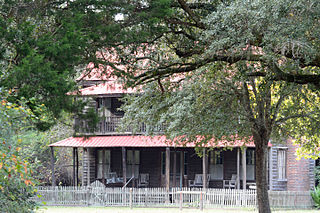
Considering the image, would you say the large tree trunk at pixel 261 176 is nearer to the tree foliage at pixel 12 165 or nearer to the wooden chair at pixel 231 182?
the wooden chair at pixel 231 182

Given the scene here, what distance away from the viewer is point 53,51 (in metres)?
8.77

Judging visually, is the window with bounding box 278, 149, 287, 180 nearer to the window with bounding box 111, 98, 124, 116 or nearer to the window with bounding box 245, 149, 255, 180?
the window with bounding box 245, 149, 255, 180

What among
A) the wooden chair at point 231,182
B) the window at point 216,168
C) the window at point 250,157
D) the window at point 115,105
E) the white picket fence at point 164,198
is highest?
the window at point 115,105

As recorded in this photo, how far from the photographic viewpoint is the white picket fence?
24.2m

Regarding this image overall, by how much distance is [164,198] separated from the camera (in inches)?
1011

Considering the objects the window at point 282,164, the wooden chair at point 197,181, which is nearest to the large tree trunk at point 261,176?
the wooden chair at point 197,181

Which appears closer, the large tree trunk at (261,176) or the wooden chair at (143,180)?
the large tree trunk at (261,176)

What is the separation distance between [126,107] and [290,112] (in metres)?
5.65

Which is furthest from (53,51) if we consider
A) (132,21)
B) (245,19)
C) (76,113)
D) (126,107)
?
(126,107)

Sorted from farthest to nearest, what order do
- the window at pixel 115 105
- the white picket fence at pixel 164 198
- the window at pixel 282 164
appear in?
the window at pixel 115 105 → the window at pixel 282 164 → the white picket fence at pixel 164 198

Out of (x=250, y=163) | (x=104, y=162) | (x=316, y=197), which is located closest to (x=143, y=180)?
(x=104, y=162)

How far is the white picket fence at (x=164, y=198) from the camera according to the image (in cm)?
2417

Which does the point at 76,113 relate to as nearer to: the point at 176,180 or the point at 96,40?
the point at 96,40

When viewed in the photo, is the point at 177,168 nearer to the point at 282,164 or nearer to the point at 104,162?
the point at 104,162
